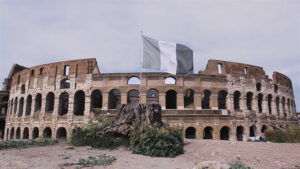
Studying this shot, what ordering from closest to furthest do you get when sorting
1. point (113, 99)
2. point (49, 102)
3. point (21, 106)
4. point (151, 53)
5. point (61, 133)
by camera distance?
point (151, 53) → point (61, 133) → point (113, 99) → point (49, 102) → point (21, 106)

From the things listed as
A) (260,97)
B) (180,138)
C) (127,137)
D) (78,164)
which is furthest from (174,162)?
(260,97)

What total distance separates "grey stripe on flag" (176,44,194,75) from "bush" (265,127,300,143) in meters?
6.76

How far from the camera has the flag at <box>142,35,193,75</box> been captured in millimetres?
11633

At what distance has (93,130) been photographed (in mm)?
10156

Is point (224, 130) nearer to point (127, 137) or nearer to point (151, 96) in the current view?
point (151, 96)

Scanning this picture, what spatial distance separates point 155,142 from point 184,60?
19.2ft

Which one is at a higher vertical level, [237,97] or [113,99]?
[237,97]

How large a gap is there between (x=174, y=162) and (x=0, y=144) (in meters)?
8.53

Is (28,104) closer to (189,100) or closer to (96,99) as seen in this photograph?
(96,99)

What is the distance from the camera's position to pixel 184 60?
39.6ft

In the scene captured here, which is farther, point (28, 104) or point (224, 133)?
point (28, 104)

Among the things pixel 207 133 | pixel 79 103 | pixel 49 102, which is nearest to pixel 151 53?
pixel 207 133

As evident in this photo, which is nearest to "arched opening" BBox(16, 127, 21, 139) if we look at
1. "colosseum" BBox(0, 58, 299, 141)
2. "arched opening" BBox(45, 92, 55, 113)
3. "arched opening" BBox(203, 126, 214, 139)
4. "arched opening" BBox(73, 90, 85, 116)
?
"colosseum" BBox(0, 58, 299, 141)

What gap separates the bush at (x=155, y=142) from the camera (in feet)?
25.0
